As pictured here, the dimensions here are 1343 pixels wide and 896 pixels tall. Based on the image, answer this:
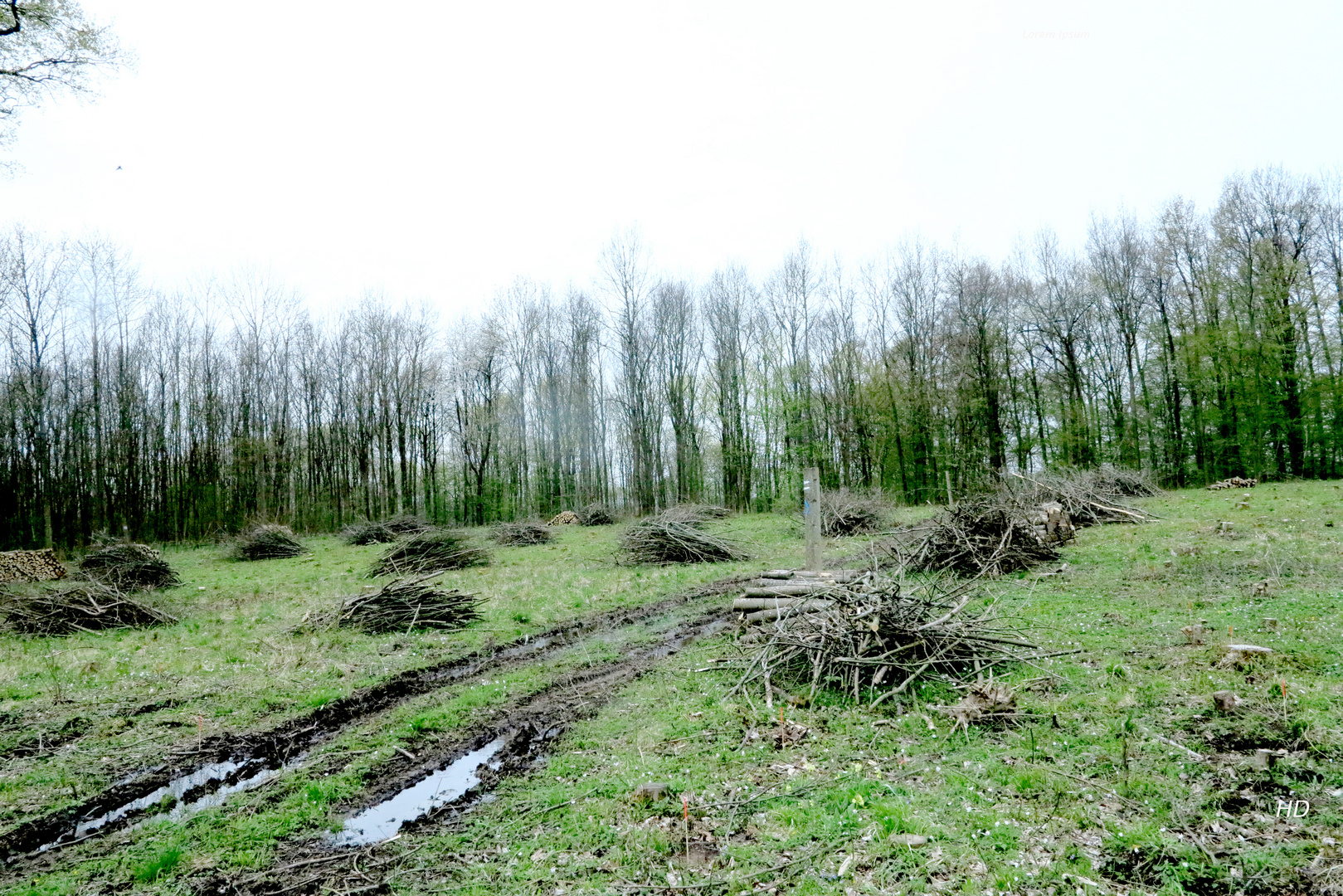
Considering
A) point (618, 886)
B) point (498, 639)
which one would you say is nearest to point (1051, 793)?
point (618, 886)

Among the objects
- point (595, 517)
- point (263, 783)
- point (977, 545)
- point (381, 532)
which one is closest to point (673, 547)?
point (977, 545)

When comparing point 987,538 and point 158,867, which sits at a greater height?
point 987,538

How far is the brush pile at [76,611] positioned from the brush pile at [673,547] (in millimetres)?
9133

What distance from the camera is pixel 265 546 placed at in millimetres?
21500

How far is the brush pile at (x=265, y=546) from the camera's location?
69.8 ft

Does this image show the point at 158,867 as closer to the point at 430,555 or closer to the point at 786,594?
the point at 786,594

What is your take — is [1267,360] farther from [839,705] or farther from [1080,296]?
[839,705]

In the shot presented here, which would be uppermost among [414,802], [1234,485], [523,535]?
[1234,485]

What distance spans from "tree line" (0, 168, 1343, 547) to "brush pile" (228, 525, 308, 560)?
11.1 m

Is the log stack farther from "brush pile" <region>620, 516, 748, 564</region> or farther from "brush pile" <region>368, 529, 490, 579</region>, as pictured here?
"brush pile" <region>368, 529, 490, 579</region>

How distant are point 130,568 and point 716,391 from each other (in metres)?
26.3

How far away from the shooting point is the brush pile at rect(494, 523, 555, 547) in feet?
73.6

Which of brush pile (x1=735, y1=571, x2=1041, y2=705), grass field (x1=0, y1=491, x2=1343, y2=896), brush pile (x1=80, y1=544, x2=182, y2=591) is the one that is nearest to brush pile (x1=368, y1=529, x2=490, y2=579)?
brush pile (x1=80, y1=544, x2=182, y2=591)

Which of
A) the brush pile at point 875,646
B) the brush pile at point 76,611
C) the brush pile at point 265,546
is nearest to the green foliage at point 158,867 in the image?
the brush pile at point 875,646
